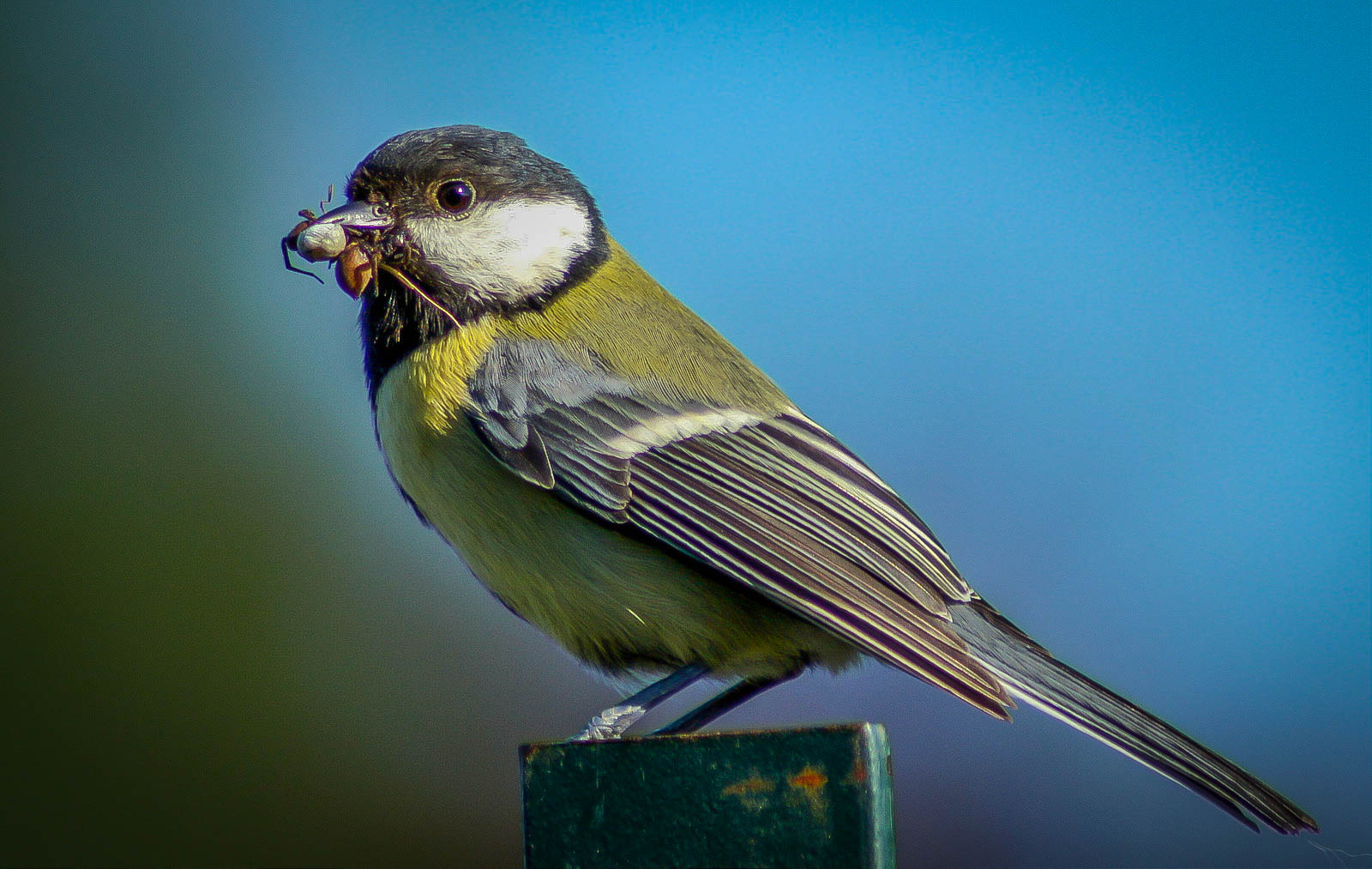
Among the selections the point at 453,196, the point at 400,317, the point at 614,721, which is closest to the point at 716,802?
the point at 614,721

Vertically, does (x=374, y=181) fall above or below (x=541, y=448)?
above

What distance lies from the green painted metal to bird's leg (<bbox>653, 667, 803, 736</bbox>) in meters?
0.74

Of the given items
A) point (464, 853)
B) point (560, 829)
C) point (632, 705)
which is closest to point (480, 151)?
point (632, 705)

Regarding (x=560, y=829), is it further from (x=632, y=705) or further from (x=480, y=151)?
(x=480, y=151)

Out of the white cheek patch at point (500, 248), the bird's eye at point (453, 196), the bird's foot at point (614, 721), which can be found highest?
the bird's eye at point (453, 196)

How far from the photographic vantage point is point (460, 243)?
2.29 meters

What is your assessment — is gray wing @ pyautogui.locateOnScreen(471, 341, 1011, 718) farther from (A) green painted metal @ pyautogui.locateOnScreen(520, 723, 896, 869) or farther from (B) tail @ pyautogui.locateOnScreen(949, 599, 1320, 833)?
(A) green painted metal @ pyautogui.locateOnScreen(520, 723, 896, 869)

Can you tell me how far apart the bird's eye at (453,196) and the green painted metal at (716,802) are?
1.27 m

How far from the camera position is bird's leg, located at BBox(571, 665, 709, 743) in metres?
1.88

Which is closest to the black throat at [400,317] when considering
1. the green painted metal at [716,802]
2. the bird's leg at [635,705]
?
the bird's leg at [635,705]

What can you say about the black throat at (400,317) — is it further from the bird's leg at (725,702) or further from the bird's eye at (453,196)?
the bird's leg at (725,702)

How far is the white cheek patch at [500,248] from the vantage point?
2.28 meters

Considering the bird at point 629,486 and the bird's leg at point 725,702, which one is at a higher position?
the bird at point 629,486

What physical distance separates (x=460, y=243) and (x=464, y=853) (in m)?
2.96
